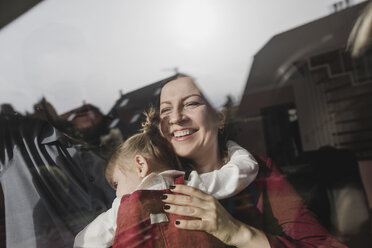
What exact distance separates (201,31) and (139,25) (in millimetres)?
250

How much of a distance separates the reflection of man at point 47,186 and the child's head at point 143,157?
8cm

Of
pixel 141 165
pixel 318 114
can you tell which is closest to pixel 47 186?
pixel 141 165

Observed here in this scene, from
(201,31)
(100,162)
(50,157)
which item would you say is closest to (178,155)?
(100,162)

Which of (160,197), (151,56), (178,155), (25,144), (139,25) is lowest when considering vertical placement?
(160,197)

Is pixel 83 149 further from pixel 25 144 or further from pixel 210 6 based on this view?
pixel 210 6

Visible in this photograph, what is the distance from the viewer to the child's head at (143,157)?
971mm

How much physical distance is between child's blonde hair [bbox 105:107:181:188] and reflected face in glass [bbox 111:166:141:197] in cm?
2

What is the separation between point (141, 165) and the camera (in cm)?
97

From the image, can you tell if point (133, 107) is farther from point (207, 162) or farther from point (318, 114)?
point (318, 114)

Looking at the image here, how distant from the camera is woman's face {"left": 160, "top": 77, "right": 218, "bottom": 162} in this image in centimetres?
97

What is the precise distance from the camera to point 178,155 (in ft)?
3.22

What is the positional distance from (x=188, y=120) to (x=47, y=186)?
2.21 ft

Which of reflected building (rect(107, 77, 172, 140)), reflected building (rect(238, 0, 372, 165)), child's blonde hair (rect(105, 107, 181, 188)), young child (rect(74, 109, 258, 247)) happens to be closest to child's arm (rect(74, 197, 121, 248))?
young child (rect(74, 109, 258, 247))

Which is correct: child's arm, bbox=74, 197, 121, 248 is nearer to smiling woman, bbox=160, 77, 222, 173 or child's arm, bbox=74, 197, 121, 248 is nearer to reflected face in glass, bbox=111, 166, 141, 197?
reflected face in glass, bbox=111, 166, 141, 197
